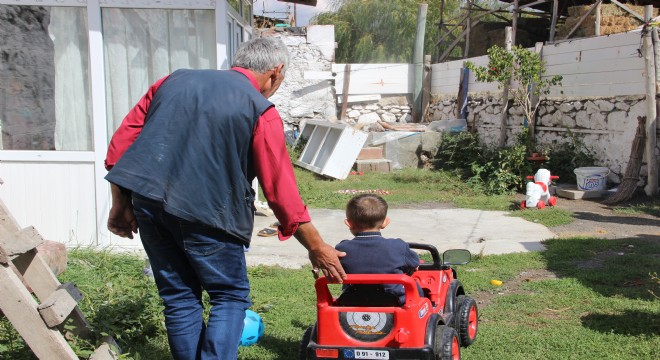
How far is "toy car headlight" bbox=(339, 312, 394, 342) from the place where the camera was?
3.17 m

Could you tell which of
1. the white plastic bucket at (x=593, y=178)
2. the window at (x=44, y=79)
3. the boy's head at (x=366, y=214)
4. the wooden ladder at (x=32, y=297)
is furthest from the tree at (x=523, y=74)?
the wooden ladder at (x=32, y=297)

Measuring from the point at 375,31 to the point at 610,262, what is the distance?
25390 mm

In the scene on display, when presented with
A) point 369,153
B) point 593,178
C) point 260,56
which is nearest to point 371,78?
point 369,153

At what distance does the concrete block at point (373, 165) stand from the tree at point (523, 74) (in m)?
2.74

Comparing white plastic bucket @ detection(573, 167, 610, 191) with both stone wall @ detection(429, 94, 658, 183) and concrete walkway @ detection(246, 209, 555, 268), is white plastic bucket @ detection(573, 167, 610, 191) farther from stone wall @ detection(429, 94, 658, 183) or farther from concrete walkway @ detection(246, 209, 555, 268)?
concrete walkway @ detection(246, 209, 555, 268)

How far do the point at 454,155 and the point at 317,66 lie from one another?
5.39 metres

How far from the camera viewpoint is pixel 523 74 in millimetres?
11609

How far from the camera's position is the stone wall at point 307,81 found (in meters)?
17.2

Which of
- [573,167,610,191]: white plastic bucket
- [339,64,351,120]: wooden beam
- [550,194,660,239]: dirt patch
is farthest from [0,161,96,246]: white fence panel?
[339,64,351,120]: wooden beam

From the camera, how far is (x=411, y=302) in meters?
3.13

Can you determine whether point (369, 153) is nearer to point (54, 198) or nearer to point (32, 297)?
point (54, 198)

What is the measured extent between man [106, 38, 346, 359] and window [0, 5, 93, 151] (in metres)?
3.87

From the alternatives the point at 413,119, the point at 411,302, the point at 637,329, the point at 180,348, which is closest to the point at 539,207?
the point at 637,329

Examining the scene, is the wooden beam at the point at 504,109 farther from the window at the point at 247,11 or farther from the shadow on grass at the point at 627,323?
the shadow on grass at the point at 627,323
